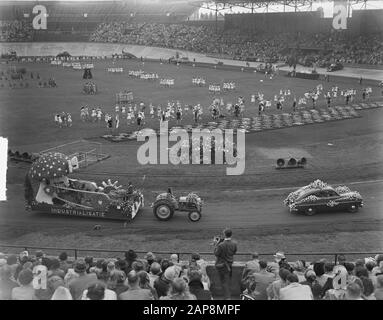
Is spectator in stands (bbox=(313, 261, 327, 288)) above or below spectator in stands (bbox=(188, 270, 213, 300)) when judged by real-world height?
below

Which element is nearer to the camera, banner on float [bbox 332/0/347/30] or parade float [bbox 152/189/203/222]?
parade float [bbox 152/189/203/222]

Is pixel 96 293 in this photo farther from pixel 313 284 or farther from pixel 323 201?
pixel 323 201

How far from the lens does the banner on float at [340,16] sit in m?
71.4

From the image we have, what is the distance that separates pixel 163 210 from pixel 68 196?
3650 millimetres

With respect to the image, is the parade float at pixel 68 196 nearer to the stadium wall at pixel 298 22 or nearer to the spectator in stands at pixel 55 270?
the spectator in stands at pixel 55 270

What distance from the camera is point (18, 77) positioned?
61094mm

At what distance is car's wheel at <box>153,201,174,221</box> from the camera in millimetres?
18828

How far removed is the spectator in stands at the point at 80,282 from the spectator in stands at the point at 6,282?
97cm

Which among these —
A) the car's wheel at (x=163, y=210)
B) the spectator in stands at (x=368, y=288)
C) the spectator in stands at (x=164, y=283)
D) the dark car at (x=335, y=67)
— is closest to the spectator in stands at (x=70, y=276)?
the spectator in stands at (x=164, y=283)

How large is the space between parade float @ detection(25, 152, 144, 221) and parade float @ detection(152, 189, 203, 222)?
0.92 m

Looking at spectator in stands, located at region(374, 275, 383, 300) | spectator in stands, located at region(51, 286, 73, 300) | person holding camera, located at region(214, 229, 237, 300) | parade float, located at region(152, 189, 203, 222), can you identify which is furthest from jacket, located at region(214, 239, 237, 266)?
parade float, located at region(152, 189, 203, 222)

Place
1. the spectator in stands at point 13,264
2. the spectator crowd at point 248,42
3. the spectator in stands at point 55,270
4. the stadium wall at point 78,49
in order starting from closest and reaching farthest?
the spectator in stands at point 13,264
the spectator in stands at point 55,270
the spectator crowd at point 248,42
the stadium wall at point 78,49

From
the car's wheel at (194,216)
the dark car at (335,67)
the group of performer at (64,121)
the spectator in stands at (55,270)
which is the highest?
the dark car at (335,67)

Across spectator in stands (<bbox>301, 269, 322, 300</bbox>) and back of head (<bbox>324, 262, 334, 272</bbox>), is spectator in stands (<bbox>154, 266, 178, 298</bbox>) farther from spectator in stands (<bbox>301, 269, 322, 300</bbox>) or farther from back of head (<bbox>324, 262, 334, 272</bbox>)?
back of head (<bbox>324, 262, 334, 272</bbox>)
